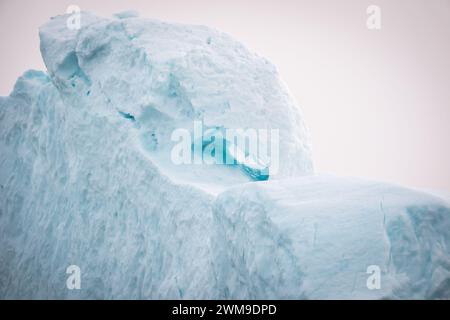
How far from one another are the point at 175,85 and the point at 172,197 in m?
1.60

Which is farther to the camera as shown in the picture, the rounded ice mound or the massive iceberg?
the rounded ice mound

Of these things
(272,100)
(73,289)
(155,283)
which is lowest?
(73,289)

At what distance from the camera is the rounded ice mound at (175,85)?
4.99 metres

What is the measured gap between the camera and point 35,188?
6.93m

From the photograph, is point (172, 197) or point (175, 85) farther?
point (175, 85)

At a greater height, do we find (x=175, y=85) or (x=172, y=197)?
(x=175, y=85)

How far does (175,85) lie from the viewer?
514cm

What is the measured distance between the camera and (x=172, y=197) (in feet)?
14.9

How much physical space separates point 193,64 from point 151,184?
5.65 ft

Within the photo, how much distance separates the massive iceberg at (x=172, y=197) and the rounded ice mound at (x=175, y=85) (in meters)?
0.02

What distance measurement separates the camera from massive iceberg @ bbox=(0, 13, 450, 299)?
2510mm

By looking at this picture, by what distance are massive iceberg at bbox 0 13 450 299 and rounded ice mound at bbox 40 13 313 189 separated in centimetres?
2

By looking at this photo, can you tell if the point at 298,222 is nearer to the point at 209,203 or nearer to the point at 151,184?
the point at 209,203
